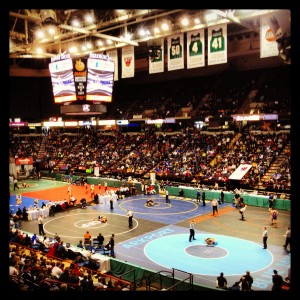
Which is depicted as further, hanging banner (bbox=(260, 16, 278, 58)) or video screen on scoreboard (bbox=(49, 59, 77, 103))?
video screen on scoreboard (bbox=(49, 59, 77, 103))

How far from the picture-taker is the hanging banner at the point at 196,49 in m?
23.4

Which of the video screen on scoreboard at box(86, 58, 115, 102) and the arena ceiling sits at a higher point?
the arena ceiling

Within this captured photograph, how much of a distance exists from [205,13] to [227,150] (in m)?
19.0

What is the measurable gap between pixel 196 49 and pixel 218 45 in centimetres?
158

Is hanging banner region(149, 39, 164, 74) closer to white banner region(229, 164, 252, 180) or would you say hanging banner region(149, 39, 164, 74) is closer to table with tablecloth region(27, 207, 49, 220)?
table with tablecloth region(27, 207, 49, 220)

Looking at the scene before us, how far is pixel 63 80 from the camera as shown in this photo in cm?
2577

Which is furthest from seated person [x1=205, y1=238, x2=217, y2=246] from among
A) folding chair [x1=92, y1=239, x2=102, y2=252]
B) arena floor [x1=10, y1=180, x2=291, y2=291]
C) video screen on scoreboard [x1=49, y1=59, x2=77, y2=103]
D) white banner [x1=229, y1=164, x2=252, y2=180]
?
white banner [x1=229, y1=164, x2=252, y2=180]

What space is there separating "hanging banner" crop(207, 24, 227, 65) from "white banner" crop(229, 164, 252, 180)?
1484 cm

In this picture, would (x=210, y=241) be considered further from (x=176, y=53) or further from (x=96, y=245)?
(x=176, y=53)

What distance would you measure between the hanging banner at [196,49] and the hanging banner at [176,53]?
693 mm

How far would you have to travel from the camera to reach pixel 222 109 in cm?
4269

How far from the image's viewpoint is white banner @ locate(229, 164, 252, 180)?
113 feet

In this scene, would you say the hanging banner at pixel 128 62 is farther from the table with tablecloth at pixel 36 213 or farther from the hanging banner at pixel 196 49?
the table with tablecloth at pixel 36 213

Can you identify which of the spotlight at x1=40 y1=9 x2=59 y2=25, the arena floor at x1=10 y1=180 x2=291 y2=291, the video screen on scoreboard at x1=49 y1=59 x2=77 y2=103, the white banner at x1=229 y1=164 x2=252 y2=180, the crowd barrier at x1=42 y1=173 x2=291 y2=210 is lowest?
the arena floor at x1=10 y1=180 x2=291 y2=291
